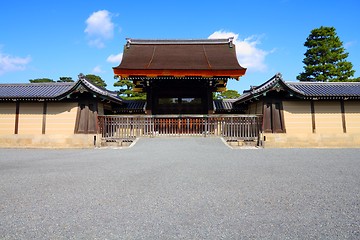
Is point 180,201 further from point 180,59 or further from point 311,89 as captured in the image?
point 180,59

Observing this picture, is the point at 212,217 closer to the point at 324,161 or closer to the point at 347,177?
the point at 347,177

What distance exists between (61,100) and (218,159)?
8878 mm

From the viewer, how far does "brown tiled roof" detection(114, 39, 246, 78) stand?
1150 cm

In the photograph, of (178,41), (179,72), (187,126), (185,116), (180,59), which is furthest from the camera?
(178,41)

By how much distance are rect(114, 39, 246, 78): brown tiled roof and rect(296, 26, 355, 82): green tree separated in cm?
1419

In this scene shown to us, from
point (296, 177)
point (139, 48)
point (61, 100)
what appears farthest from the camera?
point (139, 48)

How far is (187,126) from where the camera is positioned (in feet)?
36.6

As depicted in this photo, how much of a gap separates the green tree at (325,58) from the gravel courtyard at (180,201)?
20945mm

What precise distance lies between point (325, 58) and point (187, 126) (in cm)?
2153

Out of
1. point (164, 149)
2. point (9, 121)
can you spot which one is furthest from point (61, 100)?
point (164, 149)

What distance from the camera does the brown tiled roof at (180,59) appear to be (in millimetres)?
11500

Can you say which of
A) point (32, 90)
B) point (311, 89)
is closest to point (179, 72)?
point (311, 89)

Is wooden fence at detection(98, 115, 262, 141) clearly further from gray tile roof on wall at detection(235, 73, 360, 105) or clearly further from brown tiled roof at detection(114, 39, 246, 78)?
brown tiled roof at detection(114, 39, 246, 78)

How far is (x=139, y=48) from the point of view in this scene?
51.7 feet
